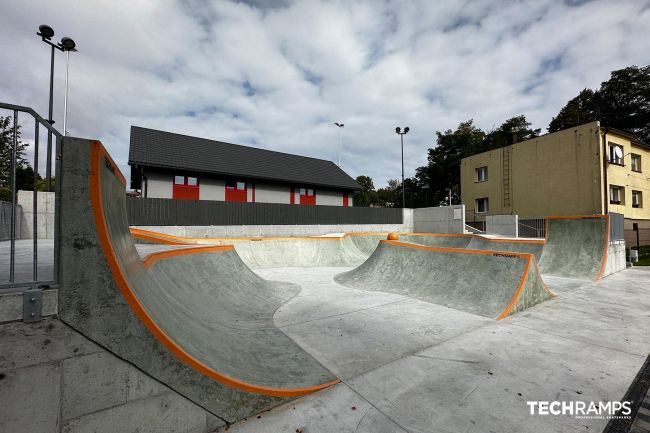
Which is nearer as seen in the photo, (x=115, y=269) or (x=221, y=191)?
(x=115, y=269)

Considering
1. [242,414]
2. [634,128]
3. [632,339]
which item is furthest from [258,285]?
A: [634,128]

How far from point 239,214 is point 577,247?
18115 mm

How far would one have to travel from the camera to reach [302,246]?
48.8 feet

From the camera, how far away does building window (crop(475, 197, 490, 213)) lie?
1087 inches

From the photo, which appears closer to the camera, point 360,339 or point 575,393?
point 575,393

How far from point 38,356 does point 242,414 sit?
1.69m

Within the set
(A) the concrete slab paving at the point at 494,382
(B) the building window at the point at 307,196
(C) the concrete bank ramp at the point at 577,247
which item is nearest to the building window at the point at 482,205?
(C) the concrete bank ramp at the point at 577,247

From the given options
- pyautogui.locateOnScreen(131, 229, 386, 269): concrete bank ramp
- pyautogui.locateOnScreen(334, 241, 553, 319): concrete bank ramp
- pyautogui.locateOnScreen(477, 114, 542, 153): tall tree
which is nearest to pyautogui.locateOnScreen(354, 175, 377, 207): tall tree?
pyautogui.locateOnScreen(477, 114, 542, 153): tall tree

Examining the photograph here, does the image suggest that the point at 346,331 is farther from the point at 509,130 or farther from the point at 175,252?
the point at 509,130

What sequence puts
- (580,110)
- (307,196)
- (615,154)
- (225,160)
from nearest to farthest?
1. (615,154)
2. (225,160)
3. (307,196)
4. (580,110)

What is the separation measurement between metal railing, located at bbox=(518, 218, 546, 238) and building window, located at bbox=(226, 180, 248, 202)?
72.9 ft

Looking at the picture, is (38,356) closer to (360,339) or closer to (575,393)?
(360,339)

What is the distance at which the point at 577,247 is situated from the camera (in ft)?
38.7

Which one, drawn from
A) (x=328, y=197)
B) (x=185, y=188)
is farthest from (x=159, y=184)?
(x=328, y=197)
